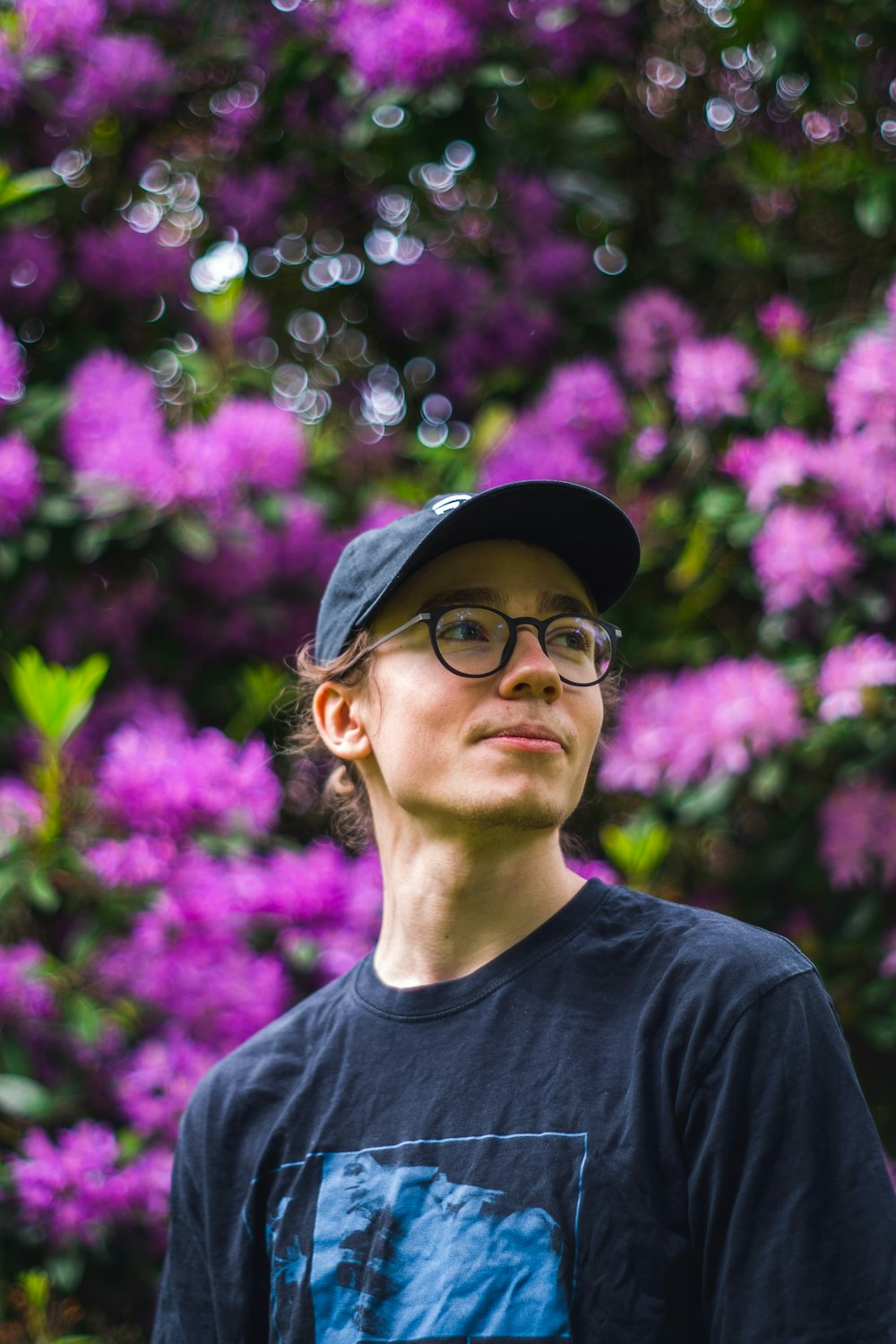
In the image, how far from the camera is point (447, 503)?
5.07ft

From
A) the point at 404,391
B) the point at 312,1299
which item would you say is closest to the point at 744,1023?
the point at 312,1299

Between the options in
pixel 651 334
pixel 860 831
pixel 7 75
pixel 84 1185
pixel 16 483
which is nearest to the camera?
pixel 84 1185

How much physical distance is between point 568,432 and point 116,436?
1.02m

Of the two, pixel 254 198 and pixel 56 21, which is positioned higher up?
pixel 56 21

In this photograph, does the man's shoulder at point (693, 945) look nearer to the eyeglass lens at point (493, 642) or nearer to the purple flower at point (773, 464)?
the eyeglass lens at point (493, 642)

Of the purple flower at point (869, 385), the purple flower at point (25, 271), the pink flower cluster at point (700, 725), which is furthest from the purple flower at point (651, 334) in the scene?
the purple flower at point (25, 271)

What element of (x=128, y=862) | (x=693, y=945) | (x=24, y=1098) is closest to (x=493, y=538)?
(x=693, y=945)

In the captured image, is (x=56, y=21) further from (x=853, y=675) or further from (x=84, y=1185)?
(x=84, y=1185)

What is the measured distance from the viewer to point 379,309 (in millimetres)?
3348

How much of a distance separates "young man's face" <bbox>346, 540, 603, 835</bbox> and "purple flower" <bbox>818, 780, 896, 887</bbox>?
111cm

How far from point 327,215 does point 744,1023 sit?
2723 mm

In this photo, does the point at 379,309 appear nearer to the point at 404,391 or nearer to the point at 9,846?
the point at 404,391

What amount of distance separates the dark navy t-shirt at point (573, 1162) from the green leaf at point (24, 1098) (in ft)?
2.22

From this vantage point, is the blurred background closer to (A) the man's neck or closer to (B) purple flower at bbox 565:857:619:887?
(B) purple flower at bbox 565:857:619:887
